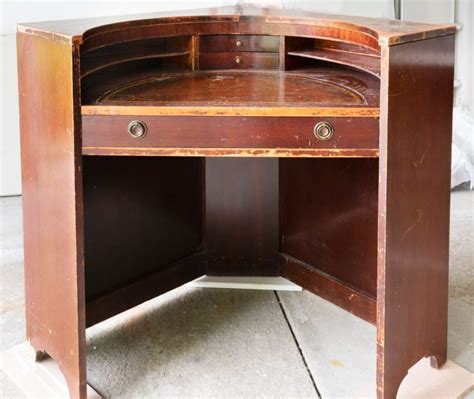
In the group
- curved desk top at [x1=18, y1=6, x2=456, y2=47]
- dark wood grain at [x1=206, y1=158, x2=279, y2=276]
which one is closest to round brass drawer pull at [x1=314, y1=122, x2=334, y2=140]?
curved desk top at [x1=18, y1=6, x2=456, y2=47]

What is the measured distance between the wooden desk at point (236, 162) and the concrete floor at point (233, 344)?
93 millimetres

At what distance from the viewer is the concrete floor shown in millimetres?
2223

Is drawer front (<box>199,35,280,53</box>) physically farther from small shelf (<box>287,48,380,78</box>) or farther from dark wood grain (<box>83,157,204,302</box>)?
dark wood grain (<box>83,157,204,302</box>)

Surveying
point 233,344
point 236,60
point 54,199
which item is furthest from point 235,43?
point 233,344

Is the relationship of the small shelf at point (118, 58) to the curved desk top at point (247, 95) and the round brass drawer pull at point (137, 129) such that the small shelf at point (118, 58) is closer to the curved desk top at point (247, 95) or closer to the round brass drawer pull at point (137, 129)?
the curved desk top at point (247, 95)

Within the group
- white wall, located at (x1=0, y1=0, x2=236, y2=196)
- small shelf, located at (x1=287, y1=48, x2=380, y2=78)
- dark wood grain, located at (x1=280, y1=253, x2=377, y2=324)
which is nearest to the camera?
small shelf, located at (x1=287, y1=48, x2=380, y2=78)

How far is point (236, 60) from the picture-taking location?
2502 millimetres

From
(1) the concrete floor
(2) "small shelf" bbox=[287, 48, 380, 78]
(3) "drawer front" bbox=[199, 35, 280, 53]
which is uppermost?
(3) "drawer front" bbox=[199, 35, 280, 53]

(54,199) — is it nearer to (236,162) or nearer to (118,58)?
(118,58)

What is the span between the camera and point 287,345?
8.06 ft

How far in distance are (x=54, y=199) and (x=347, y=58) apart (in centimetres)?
91

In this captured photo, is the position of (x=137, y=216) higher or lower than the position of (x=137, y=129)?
lower

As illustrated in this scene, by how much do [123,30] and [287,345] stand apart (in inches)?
42.3

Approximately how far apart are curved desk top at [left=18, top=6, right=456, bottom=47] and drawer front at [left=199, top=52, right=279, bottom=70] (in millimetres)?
100
